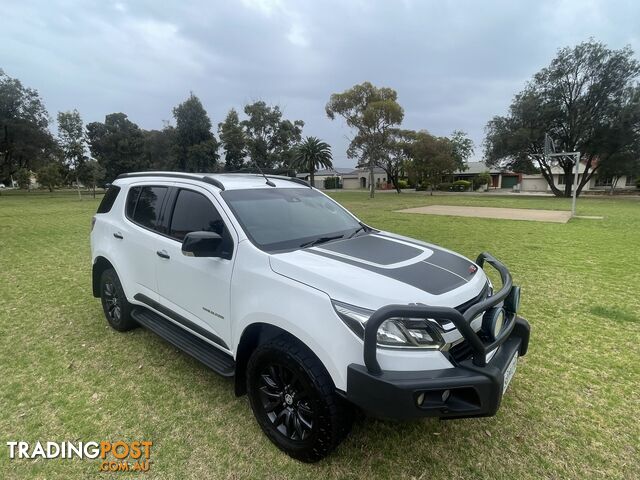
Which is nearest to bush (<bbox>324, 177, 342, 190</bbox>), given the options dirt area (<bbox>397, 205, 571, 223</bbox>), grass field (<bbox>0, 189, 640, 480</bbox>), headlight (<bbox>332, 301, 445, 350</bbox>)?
dirt area (<bbox>397, 205, 571, 223</bbox>)

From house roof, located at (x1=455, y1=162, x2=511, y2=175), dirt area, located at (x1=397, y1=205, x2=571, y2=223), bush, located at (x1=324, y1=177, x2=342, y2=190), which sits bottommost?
dirt area, located at (x1=397, y1=205, x2=571, y2=223)

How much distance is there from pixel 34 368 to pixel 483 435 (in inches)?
154

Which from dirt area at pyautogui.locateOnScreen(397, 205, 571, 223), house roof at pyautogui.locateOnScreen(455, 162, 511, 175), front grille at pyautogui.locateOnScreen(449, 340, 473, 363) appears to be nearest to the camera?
front grille at pyautogui.locateOnScreen(449, 340, 473, 363)

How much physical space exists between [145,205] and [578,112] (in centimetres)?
3997

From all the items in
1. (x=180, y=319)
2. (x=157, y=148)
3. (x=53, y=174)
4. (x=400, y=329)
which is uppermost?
(x=157, y=148)

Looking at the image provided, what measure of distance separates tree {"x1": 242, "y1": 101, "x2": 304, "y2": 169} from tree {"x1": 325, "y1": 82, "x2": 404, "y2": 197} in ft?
42.5

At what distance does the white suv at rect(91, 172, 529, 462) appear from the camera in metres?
1.85

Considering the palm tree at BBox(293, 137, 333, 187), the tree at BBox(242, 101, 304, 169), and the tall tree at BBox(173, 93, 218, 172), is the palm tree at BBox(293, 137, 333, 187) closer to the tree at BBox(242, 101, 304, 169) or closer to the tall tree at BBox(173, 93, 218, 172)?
the tree at BBox(242, 101, 304, 169)

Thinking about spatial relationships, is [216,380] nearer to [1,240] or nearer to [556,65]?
[1,240]

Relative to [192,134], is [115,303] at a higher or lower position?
lower

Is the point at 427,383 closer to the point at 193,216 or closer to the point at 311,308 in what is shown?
the point at 311,308

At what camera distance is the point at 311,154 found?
161 feet

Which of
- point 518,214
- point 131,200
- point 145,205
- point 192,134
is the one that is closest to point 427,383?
point 145,205

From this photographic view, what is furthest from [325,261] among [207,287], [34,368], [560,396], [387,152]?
[387,152]
